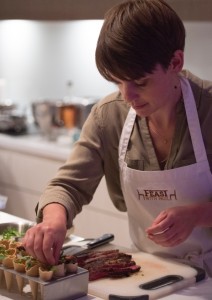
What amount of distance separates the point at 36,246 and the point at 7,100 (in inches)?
101

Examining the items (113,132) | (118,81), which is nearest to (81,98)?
(113,132)

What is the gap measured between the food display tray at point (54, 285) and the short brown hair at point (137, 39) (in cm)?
45

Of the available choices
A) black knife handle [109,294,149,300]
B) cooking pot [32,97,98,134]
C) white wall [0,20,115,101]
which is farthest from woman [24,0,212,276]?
white wall [0,20,115,101]

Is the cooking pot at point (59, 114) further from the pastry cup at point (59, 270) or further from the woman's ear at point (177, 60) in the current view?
the pastry cup at point (59, 270)

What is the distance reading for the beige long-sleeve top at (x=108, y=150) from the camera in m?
1.69

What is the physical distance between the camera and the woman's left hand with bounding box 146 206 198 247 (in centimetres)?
148

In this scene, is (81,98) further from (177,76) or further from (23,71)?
(177,76)

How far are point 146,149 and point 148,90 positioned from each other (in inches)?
9.2

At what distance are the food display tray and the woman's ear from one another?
1.69 feet

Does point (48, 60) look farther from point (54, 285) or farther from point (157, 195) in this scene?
point (54, 285)

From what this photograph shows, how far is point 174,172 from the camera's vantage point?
5.55ft

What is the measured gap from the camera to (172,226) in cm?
149

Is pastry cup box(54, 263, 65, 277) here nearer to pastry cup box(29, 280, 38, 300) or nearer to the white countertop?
pastry cup box(29, 280, 38, 300)

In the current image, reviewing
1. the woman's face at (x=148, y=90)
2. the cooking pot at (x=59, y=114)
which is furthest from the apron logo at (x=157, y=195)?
the cooking pot at (x=59, y=114)
